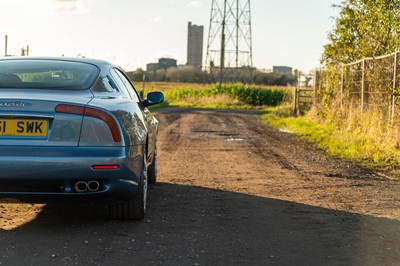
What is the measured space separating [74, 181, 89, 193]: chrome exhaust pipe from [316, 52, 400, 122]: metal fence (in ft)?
28.8

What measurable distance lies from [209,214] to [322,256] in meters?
1.78

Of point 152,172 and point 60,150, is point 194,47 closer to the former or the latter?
point 152,172

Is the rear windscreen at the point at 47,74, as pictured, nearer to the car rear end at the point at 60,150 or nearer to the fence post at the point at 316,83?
the car rear end at the point at 60,150

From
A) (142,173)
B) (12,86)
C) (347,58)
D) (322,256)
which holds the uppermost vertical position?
(347,58)

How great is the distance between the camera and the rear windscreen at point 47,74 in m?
5.77

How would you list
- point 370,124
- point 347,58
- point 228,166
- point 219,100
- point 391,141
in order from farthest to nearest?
point 219,100, point 347,58, point 370,124, point 391,141, point 228,166

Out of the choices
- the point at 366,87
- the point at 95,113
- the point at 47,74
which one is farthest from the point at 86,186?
the point at 366,87

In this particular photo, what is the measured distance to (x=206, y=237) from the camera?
545 centimetres

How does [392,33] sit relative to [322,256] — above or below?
above

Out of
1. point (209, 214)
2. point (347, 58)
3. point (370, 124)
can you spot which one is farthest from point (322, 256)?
point (347, 58)

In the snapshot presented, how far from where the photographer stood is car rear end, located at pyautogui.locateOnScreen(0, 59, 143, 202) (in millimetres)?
5160

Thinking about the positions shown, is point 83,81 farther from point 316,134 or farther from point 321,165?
point 316,134

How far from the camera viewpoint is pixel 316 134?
57.9 feet

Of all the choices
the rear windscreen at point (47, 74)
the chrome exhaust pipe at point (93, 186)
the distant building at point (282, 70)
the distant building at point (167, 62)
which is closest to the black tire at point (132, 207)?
the chrome exhaust pipe at point (93, 186)
